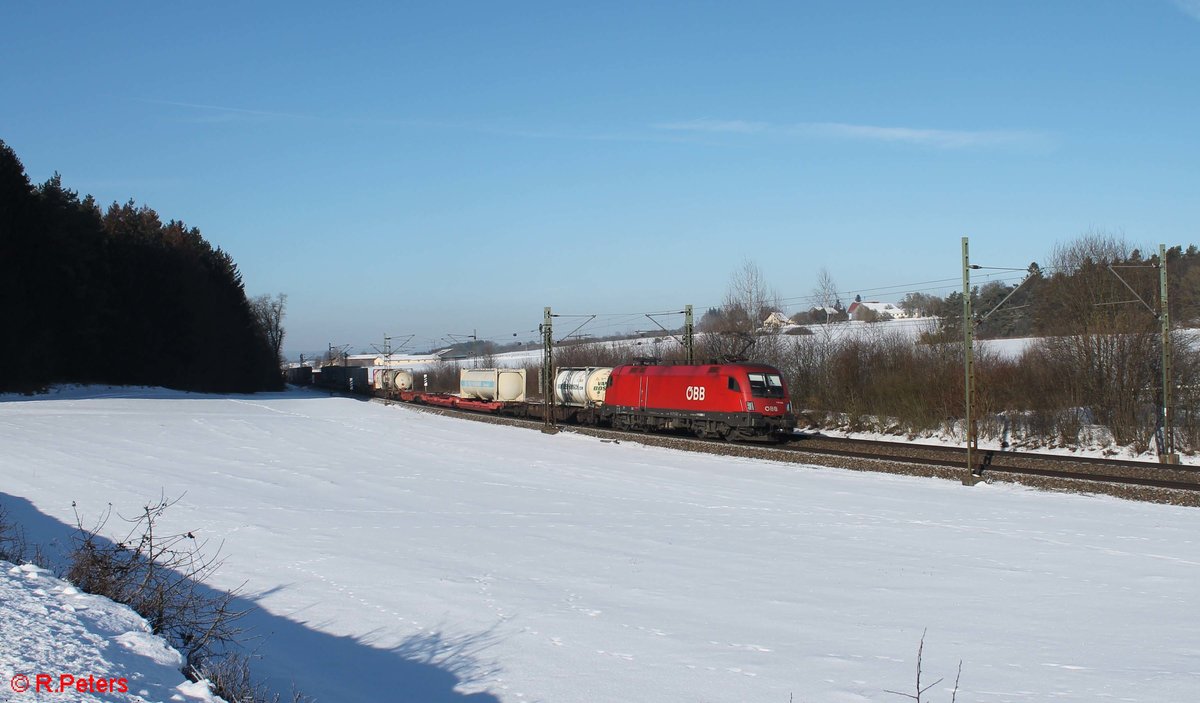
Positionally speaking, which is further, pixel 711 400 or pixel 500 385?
pixel 500 385

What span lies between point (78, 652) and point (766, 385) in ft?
88.3

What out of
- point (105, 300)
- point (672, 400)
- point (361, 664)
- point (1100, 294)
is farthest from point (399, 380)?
point (361, 664)

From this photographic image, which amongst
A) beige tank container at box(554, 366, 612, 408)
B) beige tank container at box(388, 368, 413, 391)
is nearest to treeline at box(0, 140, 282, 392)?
beige tank container at box(388, 368, 413, 391)

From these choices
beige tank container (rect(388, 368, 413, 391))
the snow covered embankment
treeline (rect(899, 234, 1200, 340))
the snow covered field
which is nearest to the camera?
the snow covered embankment

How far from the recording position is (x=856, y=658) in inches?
342

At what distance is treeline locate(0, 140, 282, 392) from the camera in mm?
44281

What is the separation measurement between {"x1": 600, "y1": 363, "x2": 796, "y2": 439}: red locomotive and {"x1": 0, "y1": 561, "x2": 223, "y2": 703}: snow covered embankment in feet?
83.0

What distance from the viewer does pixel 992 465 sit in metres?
24.2

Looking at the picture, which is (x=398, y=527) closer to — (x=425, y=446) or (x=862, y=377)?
(x=425, y=446)

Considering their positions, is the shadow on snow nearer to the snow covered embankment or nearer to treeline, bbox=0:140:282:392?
the snow covered embankment

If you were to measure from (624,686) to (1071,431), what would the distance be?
27943 millimetres

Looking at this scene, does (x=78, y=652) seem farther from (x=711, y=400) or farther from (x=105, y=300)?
(x=105, y=300)

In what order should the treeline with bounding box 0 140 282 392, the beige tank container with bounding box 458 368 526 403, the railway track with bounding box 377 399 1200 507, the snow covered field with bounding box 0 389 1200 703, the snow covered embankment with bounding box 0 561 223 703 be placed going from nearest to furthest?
1. the snow covered embankment with bounding box 0 561 223 703
2. the snow covered field with bounding box 0 389 1200 703
3. the railway track with bounding box 377 399 1200 507
4. the treeline with bounding box 0 140 282 392
5. the beige tank container with bounding box 458 368 526 403

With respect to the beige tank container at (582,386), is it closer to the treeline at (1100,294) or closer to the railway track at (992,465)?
the railway track at (992,465)
